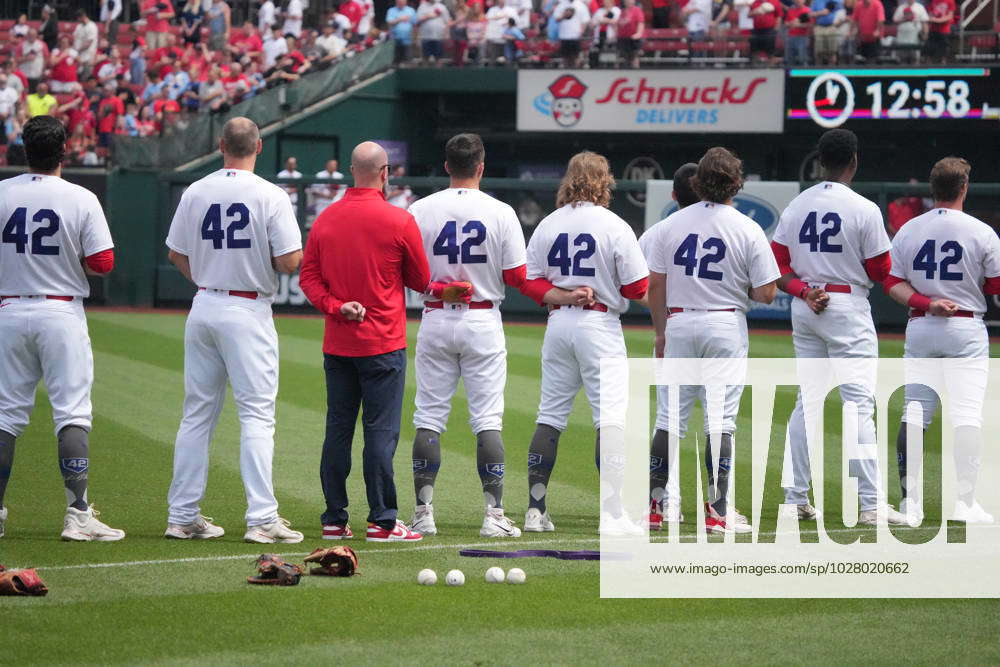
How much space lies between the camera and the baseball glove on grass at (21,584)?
19.0 ft

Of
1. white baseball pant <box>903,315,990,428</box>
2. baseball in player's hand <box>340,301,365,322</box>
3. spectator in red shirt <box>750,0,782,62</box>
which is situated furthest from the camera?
spectator in red shirt <box>750,0,782,62</box>

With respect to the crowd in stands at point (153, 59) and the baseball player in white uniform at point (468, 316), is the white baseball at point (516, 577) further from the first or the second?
the crowd in stands at point (153, 59)

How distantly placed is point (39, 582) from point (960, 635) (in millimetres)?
3901

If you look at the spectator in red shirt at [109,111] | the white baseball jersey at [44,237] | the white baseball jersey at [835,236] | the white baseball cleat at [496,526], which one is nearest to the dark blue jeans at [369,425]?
the white baseball cleat at [496,526]

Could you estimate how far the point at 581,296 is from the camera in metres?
7.34

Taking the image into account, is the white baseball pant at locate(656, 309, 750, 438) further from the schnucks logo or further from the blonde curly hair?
the schnucks logo

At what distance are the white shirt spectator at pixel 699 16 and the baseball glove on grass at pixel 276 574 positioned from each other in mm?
23088

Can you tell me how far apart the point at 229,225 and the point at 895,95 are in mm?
21616

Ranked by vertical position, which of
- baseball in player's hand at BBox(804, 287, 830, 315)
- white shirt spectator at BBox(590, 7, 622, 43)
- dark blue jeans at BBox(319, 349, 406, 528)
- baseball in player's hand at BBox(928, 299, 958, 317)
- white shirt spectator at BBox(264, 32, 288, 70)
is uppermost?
white shirt spectator at BBox(590, 7, 622, 43)

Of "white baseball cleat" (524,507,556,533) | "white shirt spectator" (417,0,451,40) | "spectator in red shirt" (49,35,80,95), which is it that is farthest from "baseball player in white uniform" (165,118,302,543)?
"spectator in red shirt" (49,35,80,95)

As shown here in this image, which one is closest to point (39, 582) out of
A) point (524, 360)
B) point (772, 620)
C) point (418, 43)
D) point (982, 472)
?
point (772, 620)

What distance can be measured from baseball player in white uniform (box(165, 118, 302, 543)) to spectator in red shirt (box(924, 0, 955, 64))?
21310 mm

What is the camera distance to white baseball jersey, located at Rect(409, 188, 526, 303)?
290 inches

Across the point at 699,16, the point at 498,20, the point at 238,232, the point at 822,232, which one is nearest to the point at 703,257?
the point at 822,232
